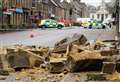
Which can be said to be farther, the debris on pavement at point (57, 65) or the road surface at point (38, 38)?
the road surface at point (38, 38)

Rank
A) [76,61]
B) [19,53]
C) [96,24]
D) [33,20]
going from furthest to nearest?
[33,20]
[96,24]
[19,53]
[76,61]

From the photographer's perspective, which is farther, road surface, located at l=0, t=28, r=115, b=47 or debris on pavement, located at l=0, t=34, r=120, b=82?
road surface, located at l=0, t=28, r=115, b=47

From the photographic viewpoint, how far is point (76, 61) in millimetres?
12297

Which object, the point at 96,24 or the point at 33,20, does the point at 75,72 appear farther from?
the point at 33,20

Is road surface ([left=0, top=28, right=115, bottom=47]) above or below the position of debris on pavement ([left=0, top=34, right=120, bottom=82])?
below

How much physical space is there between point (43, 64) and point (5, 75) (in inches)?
73.7

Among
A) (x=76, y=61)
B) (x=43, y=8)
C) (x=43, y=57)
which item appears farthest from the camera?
(x=43, y=8)

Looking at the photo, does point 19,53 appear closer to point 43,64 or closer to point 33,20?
point 43,64

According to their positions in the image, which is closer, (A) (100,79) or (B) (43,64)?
(A) (100,79)

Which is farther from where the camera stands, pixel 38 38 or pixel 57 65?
pixel 38 38

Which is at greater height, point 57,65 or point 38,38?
point 57,65

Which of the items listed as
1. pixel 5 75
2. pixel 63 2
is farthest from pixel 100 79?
pixel 63 2

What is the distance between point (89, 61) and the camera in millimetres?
12523

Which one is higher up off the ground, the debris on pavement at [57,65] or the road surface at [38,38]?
the debris on pavement at [57,65]
